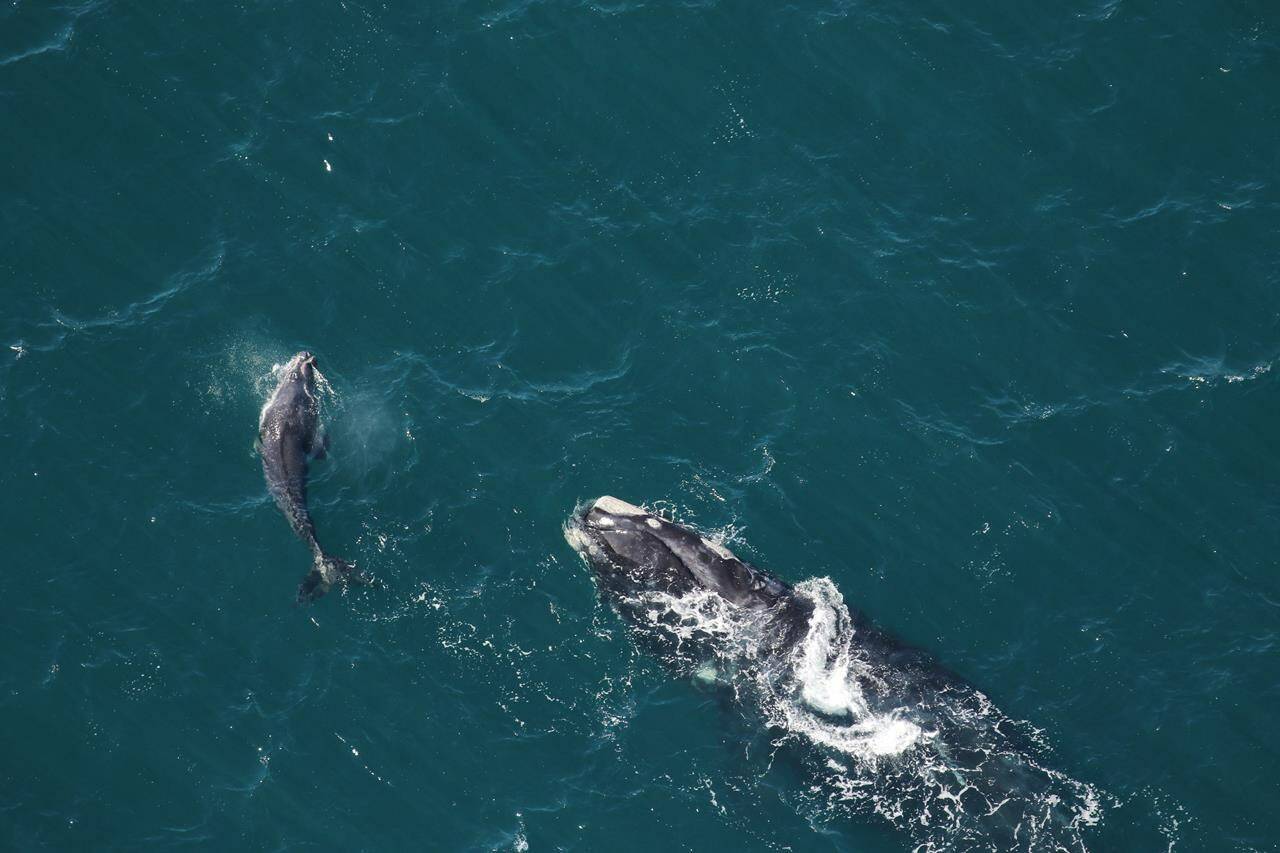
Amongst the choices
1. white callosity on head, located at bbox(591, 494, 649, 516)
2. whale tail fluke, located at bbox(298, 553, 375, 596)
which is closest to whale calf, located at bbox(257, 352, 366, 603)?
whale tail fluke, located at bbox(298, 553, 375, 596)

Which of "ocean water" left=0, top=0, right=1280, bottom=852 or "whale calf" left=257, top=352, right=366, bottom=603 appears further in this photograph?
"whale calf" left=257, top=352, right=366, bottom=603

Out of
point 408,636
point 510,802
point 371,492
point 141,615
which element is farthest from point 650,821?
point 141,615

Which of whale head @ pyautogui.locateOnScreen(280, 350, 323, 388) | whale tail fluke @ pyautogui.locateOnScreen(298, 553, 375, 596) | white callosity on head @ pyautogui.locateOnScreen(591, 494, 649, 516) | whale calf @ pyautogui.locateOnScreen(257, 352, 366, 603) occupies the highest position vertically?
whale head @ pyautogui.locateOnScreen(280, 350, 323, 388)

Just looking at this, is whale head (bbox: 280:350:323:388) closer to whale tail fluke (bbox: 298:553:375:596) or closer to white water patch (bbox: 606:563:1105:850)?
whale tail fluke (bbox: 298:553:375:596)

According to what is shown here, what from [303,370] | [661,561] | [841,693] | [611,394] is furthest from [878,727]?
[303,370]

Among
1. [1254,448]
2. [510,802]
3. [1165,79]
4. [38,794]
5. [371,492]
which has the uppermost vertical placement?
[1165,79]

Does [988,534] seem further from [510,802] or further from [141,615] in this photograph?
[141,615]
